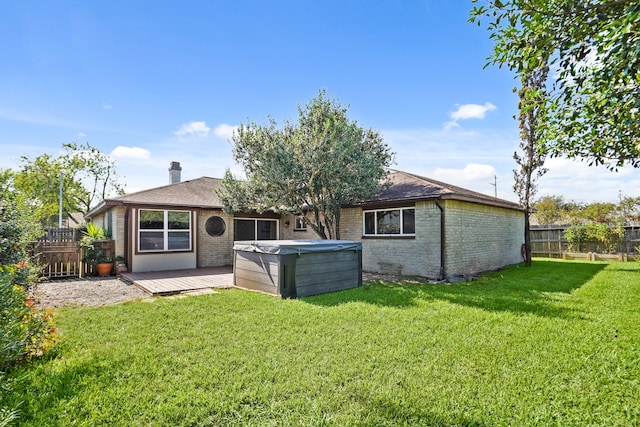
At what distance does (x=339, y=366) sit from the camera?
3420 mm

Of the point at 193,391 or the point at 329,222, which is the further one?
the point at 329,222

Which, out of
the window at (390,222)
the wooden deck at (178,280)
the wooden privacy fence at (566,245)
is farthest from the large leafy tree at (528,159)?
the wooden deck at (178,280)

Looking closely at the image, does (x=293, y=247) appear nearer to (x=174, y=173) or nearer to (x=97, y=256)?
(x=97, y=256)

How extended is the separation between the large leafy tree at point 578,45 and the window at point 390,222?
17.8ft

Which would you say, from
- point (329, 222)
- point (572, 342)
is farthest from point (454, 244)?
point (572, 342)

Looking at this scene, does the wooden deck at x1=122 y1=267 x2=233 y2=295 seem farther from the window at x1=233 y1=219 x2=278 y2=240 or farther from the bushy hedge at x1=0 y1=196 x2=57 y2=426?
the bushy hedge at x1=0 y1=196 x2=57 y2=426

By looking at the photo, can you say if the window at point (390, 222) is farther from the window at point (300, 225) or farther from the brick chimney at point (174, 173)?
the brick chimney at point (174, 173)

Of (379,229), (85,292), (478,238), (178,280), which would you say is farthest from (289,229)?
(85,292)

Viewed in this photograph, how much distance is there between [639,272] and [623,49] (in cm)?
1075

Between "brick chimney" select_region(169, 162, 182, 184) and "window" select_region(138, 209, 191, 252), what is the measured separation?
4597mm

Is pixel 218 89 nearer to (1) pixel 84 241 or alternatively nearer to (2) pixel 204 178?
(2) pixel 204 178

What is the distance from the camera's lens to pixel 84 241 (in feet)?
35.1

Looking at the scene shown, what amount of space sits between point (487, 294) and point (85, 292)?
959cm

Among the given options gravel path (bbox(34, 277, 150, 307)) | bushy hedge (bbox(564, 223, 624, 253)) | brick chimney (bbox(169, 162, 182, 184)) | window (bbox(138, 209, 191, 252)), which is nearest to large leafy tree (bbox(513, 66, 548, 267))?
bushy hedge (bbox(564, 223, 624, 253))
